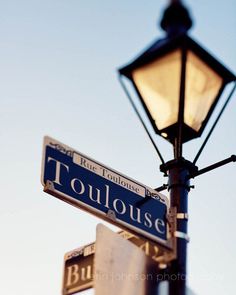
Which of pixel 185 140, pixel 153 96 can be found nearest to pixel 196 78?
pixel 153 96

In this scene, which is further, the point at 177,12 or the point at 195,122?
the point at 195,122

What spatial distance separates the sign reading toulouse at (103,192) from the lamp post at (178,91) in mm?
158

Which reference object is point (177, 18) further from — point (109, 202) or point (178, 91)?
point (109, 202)

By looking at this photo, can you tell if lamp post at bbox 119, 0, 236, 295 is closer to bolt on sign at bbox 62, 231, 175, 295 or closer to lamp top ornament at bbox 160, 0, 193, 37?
lamp top ornament at bbox 160, 0, 193, 37

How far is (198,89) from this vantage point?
360cm

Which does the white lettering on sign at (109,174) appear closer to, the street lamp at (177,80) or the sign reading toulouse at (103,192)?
the sign reading toulouse at (103,192)

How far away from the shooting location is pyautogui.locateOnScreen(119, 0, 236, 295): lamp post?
11.0 ft

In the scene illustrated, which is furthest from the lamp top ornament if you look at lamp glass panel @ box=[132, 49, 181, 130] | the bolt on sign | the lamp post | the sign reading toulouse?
the bolt on sign

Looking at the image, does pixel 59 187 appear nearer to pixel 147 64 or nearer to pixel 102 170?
pixel 102 170

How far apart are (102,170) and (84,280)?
71cm

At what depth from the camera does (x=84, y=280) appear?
423 cm

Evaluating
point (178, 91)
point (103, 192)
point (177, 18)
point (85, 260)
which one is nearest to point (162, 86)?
point (178, 91)

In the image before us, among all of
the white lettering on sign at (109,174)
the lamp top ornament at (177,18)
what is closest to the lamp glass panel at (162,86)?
the lamp top ornament at (177,18)

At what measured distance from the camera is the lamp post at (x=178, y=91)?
3365 mm
